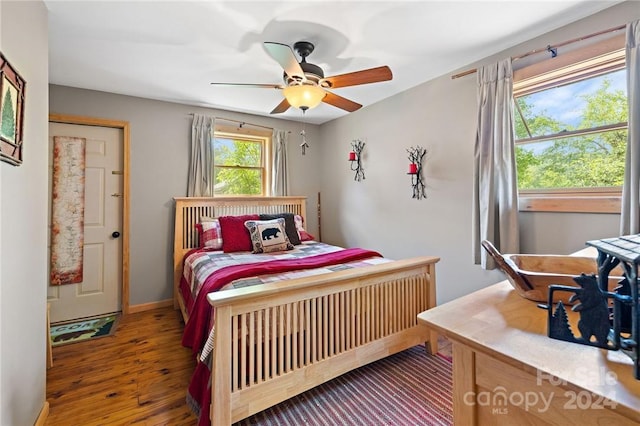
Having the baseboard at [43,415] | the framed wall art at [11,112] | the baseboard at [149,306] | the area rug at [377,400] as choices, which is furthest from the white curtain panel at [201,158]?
the area rug at [377,400]

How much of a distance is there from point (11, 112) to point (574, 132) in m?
3.42

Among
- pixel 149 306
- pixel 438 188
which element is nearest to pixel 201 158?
pixel 149 306

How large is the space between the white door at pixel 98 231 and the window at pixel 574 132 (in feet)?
13.6

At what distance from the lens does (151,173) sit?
11.4ft

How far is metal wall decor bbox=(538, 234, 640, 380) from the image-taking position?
1.96 feet

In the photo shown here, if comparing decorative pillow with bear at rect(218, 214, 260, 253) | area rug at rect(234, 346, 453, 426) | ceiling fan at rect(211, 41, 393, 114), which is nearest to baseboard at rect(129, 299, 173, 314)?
decorative pillow with bear at rect(218, 214, 260, 253)

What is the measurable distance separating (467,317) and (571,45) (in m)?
2.40

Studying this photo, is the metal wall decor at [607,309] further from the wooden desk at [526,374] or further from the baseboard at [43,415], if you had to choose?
the baseboard at [43,415]

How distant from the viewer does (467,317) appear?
833 mm

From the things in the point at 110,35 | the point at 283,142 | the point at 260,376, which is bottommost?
the point at 260,376

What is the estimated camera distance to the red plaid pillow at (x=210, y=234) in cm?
327

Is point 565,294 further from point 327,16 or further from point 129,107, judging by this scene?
point 129,107

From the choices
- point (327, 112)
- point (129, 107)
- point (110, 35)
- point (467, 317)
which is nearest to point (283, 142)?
point (327, 112)

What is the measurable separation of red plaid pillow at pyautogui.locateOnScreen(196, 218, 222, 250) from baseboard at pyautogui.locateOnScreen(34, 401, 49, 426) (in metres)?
1.77
